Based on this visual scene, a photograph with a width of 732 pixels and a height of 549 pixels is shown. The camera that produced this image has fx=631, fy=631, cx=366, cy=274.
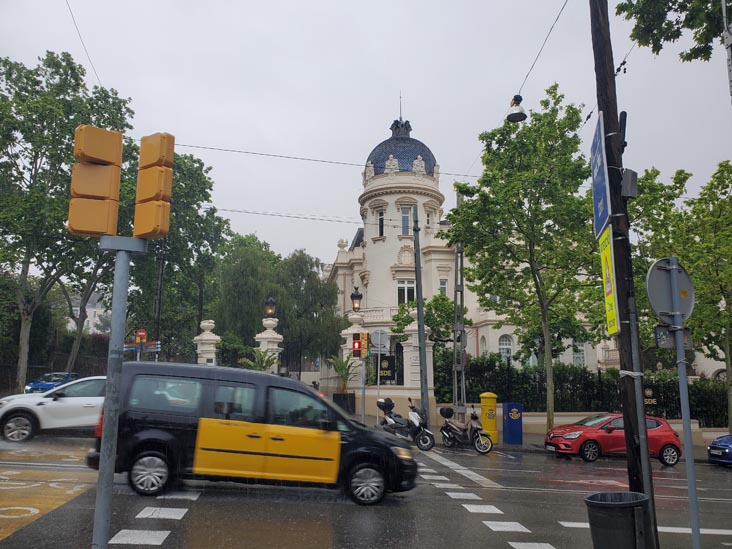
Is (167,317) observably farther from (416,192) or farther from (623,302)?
(623,302)

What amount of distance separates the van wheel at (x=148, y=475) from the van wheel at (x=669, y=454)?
48.9ft

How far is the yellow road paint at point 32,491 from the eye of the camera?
7.26 meters

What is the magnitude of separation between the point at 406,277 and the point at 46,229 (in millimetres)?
21887

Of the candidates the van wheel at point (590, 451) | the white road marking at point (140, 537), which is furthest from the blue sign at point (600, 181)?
the van wheel at point (590, 451)

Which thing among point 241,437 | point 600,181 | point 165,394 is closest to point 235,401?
point 241,437

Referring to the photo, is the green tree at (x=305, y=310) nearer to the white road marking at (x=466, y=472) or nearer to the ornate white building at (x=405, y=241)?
the ornate white building at (x=405, y=241)

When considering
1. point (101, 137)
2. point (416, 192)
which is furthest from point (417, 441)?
point (416, 192)

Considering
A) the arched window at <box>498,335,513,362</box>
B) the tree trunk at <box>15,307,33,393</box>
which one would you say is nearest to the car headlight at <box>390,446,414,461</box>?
the tree trunk at <box>15,307,33,393</box>

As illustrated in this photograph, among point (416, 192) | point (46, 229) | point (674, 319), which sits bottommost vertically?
point (674, 319)

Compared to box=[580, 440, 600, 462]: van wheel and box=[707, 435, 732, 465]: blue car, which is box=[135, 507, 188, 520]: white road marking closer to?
box=[580, 440, 600, 462]: van wheel

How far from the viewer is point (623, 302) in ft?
22.4

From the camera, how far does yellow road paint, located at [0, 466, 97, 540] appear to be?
7258mm

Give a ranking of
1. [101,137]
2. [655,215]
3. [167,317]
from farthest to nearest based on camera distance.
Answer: [167,317] → [655,215] → [101,137]

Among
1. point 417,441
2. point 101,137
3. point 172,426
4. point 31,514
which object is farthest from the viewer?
point 417,441
